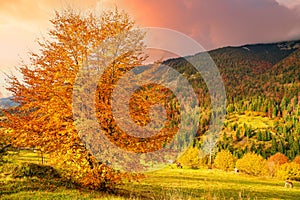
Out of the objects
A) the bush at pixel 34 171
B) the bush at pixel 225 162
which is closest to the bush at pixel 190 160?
the bush at pixel 225 162

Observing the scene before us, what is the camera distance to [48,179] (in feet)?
69.3

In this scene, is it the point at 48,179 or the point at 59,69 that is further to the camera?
the point at 48,179

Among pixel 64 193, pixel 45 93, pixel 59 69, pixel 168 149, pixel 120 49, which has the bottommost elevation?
pixel 64 193

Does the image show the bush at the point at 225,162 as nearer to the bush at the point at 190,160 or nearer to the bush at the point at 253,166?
the bush at the point at 253,166

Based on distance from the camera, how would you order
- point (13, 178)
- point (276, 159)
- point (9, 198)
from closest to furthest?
point (9, 198), point (13, 178), point (276, 159)

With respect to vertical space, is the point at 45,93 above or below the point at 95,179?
above

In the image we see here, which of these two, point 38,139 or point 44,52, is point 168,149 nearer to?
point 38,139

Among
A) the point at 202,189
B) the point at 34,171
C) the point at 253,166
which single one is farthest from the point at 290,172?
the point at 34,171

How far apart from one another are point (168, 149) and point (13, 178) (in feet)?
35.1

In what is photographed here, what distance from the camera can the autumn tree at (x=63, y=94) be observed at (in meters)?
16.5

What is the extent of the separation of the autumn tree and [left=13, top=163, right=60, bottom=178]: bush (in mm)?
4156

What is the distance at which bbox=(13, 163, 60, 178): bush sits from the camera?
2116 centimetres

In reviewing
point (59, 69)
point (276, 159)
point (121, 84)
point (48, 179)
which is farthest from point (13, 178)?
point (276, 159)

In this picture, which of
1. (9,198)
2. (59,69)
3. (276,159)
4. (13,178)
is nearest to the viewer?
(9,198)
